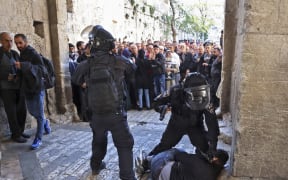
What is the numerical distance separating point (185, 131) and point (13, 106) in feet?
9.95

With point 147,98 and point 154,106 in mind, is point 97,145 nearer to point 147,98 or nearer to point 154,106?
point 154,106

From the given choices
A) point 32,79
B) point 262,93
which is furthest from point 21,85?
point 262,93

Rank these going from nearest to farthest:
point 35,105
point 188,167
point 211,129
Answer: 1. point 188,167
2. point 211,129
3. point 35,105

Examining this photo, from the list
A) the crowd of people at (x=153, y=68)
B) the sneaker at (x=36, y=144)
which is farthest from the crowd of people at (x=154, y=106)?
the crowd of people at (x=153, y=68)

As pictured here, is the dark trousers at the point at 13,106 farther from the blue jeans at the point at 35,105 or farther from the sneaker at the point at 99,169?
the sneaker at the point at 99,169

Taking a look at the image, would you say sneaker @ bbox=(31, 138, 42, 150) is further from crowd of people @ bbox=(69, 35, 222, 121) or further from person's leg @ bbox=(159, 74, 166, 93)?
person's leg @ bbox=(159, 74, 166, 93)

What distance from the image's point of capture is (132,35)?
50.7 feet

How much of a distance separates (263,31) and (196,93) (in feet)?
2.78

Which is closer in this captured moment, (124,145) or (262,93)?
(262,93)

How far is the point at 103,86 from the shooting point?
2.98 m

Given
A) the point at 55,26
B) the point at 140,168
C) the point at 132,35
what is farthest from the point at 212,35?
the point at 140,168

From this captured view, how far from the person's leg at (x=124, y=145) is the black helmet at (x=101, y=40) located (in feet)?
2.53

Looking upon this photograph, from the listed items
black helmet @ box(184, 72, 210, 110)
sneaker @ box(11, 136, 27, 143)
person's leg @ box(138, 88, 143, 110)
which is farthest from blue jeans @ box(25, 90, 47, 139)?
person's leg @ box(138, 88, 143, 110)

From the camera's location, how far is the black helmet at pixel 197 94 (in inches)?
114
